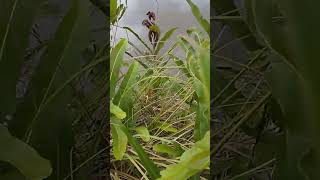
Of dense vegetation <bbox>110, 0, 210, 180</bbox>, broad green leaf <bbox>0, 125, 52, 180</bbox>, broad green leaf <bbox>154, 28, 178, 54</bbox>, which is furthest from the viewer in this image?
broad green leaf <bbox>154, 28, 178, 54</bbox>

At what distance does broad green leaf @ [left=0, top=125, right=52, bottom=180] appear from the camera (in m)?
0.49

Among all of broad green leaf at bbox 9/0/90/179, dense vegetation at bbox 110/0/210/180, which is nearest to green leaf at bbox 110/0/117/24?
dense vegetation at bbox 110/0/210/180

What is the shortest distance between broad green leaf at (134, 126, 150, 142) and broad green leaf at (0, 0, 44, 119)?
0.23m

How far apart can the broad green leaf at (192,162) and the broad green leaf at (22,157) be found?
0.55ft

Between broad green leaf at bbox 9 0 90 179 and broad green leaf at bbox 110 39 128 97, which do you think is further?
broad green leaf at bbox 110 39 128 97

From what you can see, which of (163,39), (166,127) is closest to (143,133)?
(166,127)

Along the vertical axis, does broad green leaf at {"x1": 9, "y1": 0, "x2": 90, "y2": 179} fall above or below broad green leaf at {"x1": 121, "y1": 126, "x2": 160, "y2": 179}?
above

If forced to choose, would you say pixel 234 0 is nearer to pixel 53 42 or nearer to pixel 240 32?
pixel 240 32

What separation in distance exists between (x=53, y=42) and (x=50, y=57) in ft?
0.07

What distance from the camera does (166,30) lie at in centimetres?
76

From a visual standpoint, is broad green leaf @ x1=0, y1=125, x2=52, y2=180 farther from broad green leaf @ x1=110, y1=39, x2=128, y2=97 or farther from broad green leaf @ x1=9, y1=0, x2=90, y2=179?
broad green leaf @ x1=110, y1=39, x2=128, y2=97

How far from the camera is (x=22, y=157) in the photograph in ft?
1.61

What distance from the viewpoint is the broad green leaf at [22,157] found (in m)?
0.49

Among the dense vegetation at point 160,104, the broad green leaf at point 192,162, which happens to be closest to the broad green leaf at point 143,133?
the dense vegetation at point 160,104
